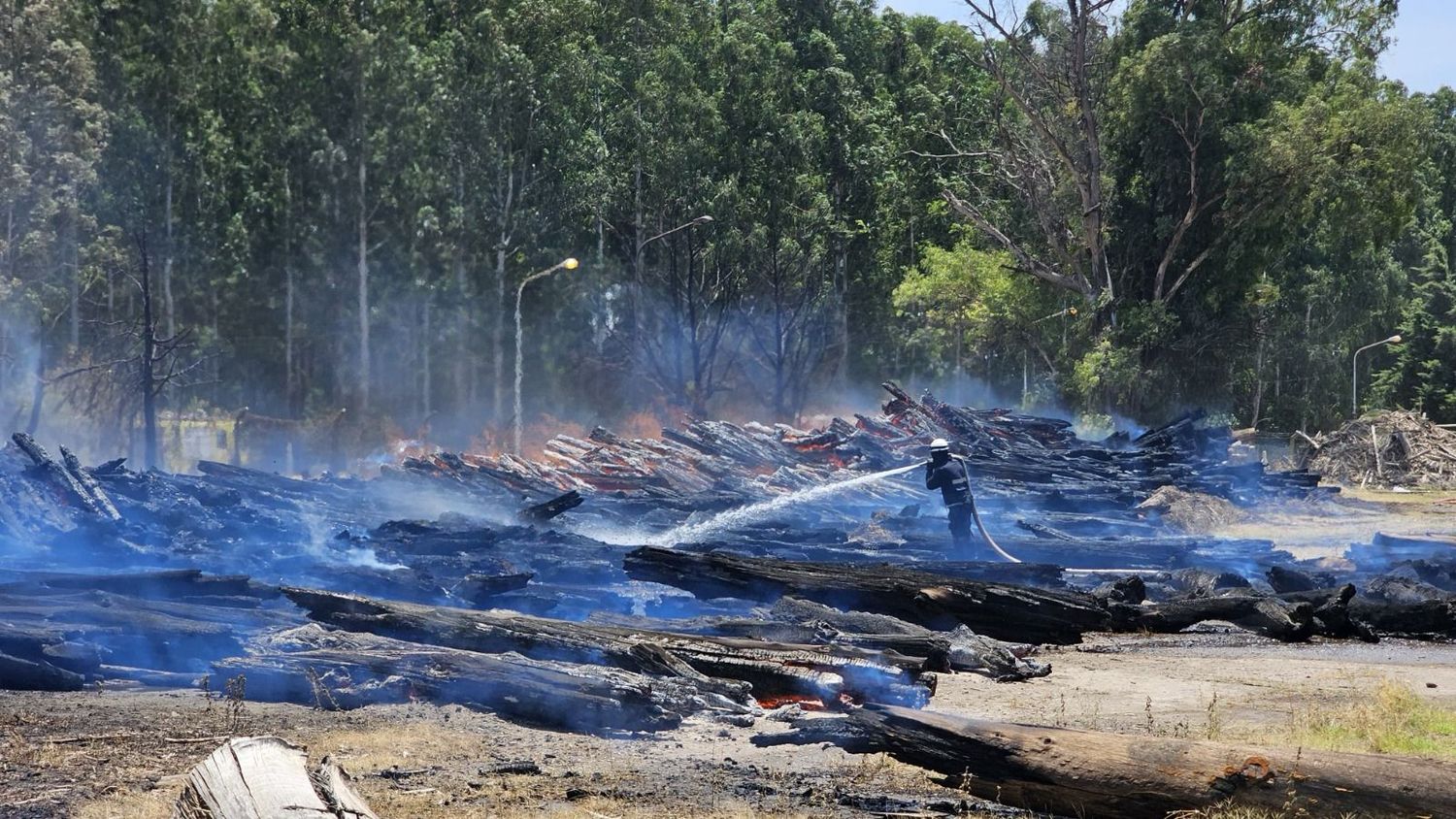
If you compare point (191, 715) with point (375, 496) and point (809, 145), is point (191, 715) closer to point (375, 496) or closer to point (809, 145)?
point (375, 496)

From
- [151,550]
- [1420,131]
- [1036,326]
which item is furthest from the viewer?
[1036,326]

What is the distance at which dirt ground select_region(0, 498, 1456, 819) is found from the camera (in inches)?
311

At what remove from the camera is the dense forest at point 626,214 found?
43.8 metres

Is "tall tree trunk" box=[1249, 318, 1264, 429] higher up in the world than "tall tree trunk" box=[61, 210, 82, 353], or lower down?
lower down

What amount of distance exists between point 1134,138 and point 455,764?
128 feet

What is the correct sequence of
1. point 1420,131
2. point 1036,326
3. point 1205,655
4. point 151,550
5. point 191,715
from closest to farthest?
point 191,715 → point 1205,655 → point 151,550 → point 1420,131 → point 1036,326

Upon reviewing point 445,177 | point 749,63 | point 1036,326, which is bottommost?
point 1036,326

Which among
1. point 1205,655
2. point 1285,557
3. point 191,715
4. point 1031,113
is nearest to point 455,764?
point 191,715

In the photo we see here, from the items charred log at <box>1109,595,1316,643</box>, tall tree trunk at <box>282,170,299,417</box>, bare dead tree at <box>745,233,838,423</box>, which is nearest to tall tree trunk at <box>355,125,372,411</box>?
tall tree trunk at <box>282,170,299,417</box>

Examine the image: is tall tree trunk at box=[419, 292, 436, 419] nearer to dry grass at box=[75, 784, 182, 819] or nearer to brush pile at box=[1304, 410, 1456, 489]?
brush pile at box=[1304, 410, 1456, 489]

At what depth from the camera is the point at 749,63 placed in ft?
177

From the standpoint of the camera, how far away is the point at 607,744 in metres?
9.70

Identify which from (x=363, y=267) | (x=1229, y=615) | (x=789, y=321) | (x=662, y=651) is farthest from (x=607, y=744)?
(x=363, y=267)

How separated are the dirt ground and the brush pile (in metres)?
32.4
